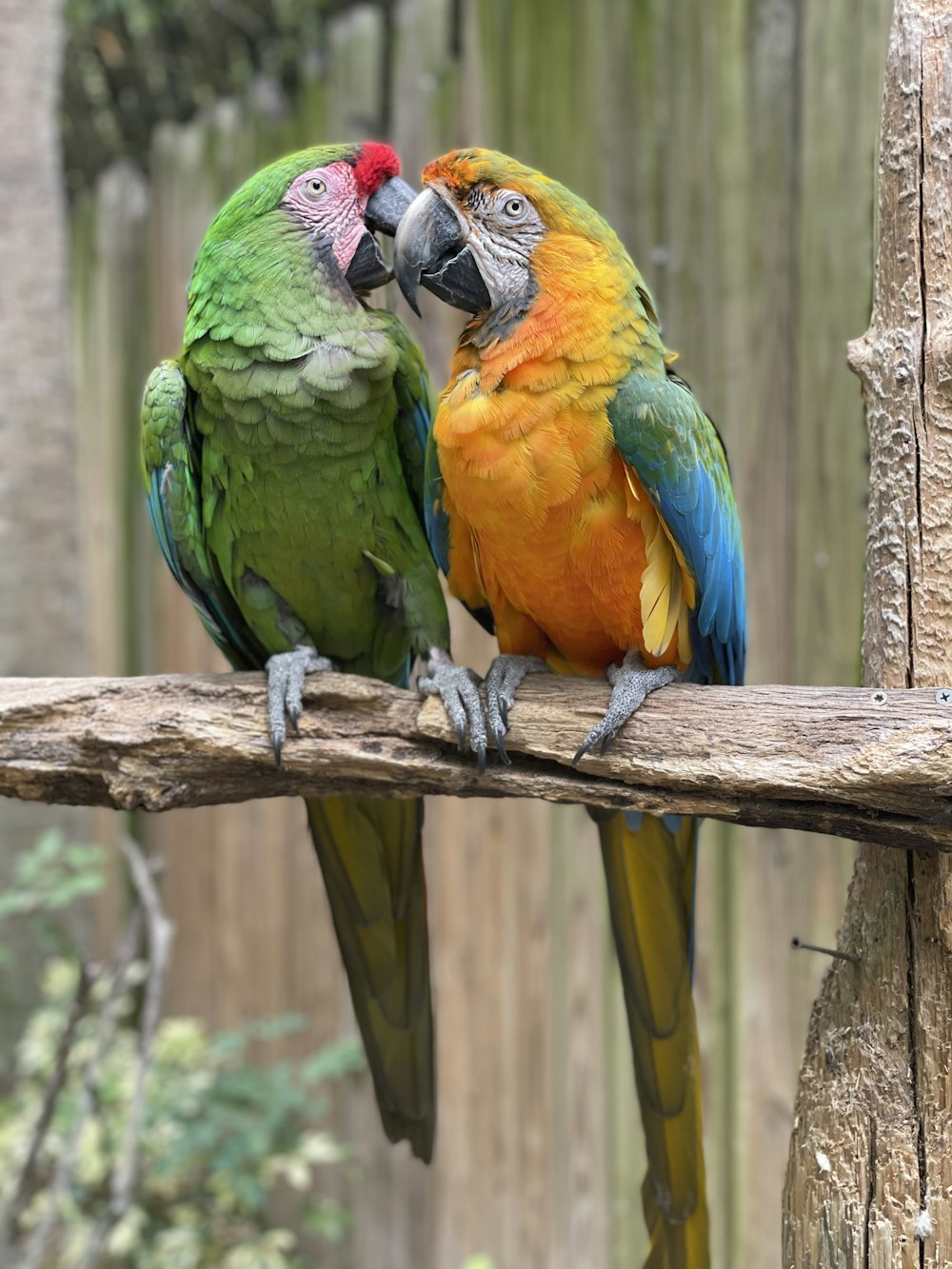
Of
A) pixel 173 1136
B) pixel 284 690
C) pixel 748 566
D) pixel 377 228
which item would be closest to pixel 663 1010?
pixel 284 690

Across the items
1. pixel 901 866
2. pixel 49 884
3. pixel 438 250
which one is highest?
pixel 438 250

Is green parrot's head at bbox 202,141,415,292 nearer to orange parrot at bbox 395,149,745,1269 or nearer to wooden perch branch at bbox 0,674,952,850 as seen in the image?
orange parrot at bbox 395,149,745,1269

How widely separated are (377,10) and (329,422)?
1541mm

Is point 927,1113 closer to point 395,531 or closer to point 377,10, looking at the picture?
point 395,531

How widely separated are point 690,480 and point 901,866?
1.72 ft

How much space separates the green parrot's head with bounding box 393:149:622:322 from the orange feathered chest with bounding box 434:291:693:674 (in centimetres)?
7

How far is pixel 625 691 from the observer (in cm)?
147

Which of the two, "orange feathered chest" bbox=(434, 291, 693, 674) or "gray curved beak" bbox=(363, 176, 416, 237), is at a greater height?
"gray curved beak" bbox=(363, 176, 416, 237)

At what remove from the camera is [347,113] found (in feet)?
9.07

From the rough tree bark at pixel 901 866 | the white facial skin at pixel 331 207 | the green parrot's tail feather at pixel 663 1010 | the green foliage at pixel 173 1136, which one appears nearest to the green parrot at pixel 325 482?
the white facial skin at pixel 331 207

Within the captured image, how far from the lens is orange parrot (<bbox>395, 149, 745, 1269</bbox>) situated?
146 centimetres

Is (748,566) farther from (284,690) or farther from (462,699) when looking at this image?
(284,690)

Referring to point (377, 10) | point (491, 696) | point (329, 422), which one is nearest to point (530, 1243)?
point (491, 696)

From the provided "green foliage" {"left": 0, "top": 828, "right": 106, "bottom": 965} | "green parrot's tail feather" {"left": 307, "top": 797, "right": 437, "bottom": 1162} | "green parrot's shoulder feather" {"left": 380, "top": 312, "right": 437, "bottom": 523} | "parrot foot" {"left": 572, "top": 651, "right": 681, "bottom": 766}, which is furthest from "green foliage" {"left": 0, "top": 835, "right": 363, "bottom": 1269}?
"parrot foot" {"left": 572, "top": 651, "right": 681, "bottom": 766}
